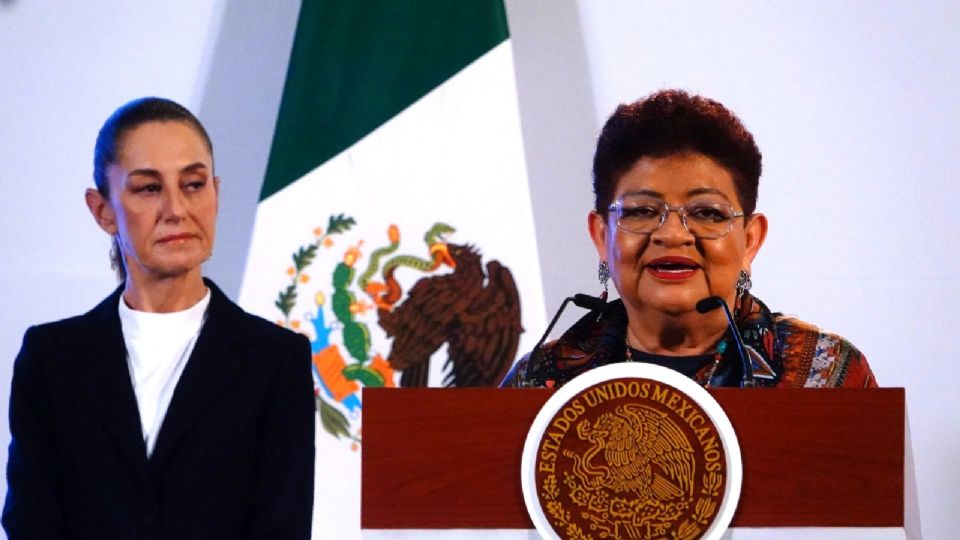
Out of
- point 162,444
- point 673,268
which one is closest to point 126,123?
point 162,444

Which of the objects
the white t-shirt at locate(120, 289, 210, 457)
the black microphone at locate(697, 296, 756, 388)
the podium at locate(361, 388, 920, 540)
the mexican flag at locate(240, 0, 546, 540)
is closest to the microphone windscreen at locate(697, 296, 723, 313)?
the black microphone at locate(697, 296, 756, 388)

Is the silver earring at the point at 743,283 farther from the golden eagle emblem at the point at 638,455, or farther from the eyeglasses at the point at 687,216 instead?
the golden eagle emblem at the point at 638,455

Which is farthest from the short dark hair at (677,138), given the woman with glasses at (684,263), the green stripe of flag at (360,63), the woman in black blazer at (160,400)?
the green stripe of flag at (360,63)

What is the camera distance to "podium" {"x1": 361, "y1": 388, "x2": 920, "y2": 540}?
4.13 feet

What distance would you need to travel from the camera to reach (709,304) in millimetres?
1701

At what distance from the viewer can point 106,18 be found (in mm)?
3488

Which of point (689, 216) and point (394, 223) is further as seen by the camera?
point (394, 223)

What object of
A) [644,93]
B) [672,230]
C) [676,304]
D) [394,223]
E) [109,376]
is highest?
[644,93]

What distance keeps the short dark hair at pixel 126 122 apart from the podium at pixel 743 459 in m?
0.78

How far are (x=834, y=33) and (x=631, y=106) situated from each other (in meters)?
1.61

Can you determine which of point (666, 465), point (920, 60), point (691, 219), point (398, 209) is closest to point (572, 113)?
point (398, 209)

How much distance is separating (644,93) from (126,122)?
5.91ft

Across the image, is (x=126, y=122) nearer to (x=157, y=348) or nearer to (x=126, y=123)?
(x=126, y=123)

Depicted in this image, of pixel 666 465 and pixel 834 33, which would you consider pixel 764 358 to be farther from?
pixel 834 33
